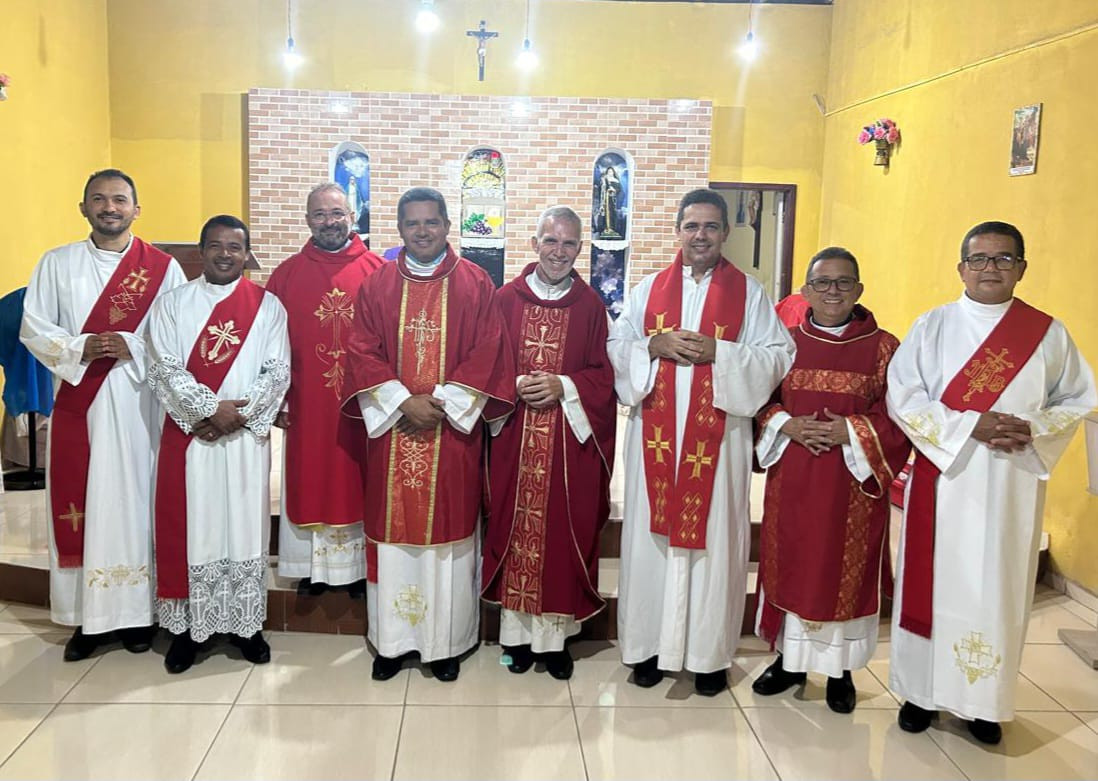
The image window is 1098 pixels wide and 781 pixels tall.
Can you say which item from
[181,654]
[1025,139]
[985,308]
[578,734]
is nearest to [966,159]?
[1025,139]

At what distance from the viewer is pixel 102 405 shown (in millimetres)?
3328

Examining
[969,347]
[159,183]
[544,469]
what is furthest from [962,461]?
[159,183]

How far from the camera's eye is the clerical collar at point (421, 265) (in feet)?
10.8

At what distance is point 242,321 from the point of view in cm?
329

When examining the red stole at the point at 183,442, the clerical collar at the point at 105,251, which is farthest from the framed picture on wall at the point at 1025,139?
the clerical collar at the point at 105,251

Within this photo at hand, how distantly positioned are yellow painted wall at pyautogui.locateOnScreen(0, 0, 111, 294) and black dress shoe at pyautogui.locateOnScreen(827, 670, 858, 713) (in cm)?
543

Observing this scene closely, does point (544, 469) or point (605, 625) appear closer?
point (544, 469)

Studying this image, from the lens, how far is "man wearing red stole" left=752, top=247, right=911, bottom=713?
9.80 feet

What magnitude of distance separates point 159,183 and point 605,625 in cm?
584

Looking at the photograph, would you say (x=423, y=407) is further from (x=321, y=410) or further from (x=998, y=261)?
(x=998, y=261)

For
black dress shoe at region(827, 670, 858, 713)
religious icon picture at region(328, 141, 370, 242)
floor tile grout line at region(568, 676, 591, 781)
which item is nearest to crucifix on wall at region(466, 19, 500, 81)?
religious icon picture at region(328, 141, 370, 242)

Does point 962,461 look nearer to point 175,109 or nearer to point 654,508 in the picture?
point 654,508

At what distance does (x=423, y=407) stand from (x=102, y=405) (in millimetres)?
1201

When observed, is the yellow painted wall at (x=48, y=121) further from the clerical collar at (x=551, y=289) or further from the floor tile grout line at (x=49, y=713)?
the clerical collar at (x=551, y=289)
